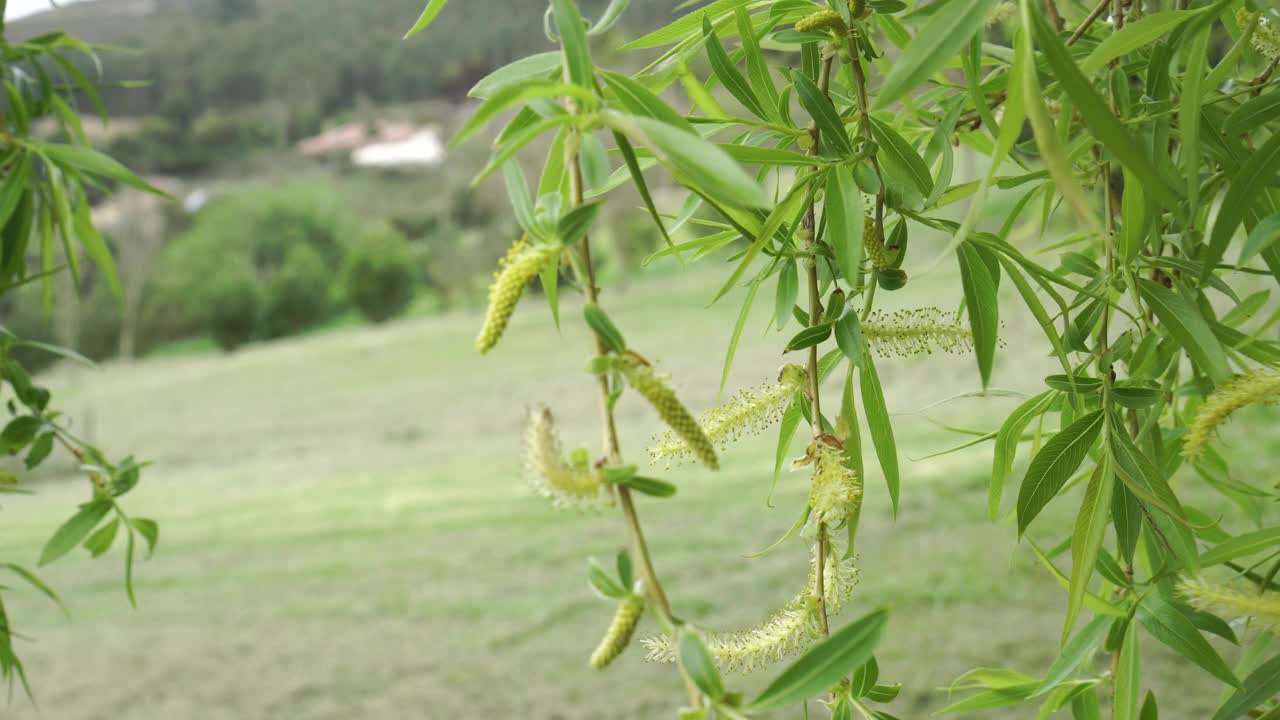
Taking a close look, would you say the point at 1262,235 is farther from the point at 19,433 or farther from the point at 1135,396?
the point at 19,433

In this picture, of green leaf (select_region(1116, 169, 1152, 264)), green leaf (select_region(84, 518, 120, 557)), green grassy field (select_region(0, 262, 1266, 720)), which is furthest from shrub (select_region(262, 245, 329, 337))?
green leaf (select_region(1116, 169, 1152, 264))

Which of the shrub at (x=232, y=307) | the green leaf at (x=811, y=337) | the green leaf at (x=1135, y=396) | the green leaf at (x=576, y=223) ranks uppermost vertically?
the green leaf at (x=576, y=223)

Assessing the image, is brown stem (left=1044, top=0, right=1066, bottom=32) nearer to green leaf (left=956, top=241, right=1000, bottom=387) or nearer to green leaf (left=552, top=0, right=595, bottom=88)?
green leaf (left=956, top=241, right=1000, bottom=387)

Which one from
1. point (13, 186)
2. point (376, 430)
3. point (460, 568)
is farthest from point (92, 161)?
point (376, 430)

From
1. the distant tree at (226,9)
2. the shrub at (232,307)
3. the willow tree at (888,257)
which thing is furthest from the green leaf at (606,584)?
the distant tree at (226,9)

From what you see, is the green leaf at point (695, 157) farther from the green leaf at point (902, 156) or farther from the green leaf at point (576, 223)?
the green leaf at point (902, 156)

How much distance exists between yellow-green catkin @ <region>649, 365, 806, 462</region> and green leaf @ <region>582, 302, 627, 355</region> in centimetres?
11

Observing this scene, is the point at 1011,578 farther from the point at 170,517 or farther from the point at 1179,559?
the point at 170,517

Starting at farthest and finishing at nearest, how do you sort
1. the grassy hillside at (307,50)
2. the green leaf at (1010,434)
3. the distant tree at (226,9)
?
the distant tree at (226,9) < the grassy hillside at (307,50) < the green leaf at (1010,434)

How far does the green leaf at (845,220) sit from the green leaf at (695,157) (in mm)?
80

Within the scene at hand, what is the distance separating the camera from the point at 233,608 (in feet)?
6.36

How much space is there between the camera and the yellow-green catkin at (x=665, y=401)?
0.19 m

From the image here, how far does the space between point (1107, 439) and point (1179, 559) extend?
7 centimetres

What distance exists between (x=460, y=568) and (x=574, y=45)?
190cm
